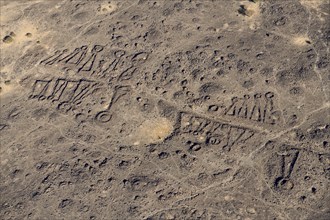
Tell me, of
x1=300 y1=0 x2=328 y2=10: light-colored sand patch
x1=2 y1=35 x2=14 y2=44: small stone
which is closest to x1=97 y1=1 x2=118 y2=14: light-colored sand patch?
x1=2 y1=35 x2=14 y2=44: small stone

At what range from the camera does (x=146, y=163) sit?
18.9 metres

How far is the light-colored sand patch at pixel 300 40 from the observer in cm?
2256

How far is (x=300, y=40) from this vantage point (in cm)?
2273

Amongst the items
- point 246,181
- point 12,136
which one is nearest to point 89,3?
point 12,136

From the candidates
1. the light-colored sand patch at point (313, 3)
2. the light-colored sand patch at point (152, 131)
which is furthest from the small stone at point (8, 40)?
the light-colored sand patch at point (313, 3)

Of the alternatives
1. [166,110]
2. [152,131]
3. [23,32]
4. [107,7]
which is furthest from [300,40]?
[23,32]

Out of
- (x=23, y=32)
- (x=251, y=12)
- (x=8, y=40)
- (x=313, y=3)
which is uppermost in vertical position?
(x=8, y=40)

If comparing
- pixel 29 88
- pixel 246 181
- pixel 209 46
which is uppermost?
pixel 29 88

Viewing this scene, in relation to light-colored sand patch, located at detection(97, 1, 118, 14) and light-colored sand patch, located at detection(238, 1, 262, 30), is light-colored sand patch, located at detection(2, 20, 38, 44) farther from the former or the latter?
light-colored sand patch, located at detection(238, 1, 262, 30)

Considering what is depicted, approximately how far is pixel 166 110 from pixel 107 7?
26.9 feet

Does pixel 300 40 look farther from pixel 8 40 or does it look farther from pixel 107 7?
pixel 8 40

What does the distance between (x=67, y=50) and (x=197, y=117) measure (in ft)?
25.5

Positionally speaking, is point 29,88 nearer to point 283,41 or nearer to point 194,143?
point 194,143

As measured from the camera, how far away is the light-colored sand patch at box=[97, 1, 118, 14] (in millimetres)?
25391
